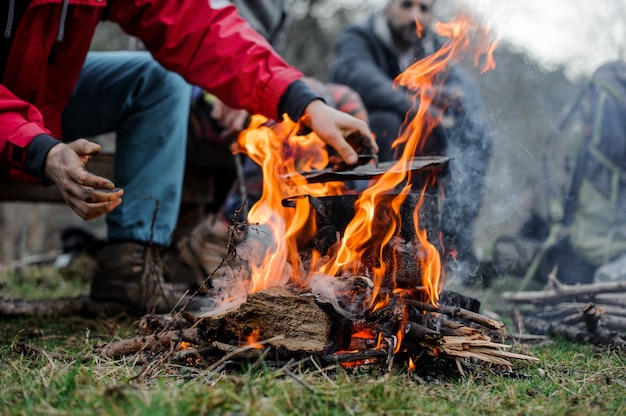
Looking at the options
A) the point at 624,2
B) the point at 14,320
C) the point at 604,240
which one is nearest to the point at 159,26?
the point at 14,320

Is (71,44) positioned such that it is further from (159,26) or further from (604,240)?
(604,240)

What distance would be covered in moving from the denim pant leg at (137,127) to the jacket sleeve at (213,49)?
0.33 m

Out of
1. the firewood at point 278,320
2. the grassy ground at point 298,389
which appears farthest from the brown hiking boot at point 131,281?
the firewood at point 278,320

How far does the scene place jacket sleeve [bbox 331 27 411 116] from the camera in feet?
15.7

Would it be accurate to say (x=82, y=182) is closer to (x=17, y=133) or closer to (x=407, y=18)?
(x=17, y=133)

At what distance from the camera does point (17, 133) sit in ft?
6.79

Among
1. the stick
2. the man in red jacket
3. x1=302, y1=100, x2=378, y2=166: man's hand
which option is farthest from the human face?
the stick

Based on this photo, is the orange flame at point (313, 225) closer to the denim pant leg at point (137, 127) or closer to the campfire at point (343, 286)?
the campfire at point (343, 286)

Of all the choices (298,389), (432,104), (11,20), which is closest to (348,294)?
(298,389)

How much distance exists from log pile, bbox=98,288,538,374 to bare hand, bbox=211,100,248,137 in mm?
1953

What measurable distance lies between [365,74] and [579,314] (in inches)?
118

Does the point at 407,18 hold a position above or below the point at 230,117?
above

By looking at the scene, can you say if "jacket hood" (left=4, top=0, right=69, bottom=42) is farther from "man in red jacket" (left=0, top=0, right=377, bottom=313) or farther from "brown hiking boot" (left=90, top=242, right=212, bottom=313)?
"brown hiking boot" (left=90, top=242, right=212, bottom=313)

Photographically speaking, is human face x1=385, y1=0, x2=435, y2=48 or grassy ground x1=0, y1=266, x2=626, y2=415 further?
human face x1=385, y1=0, x2=435, y2=48
